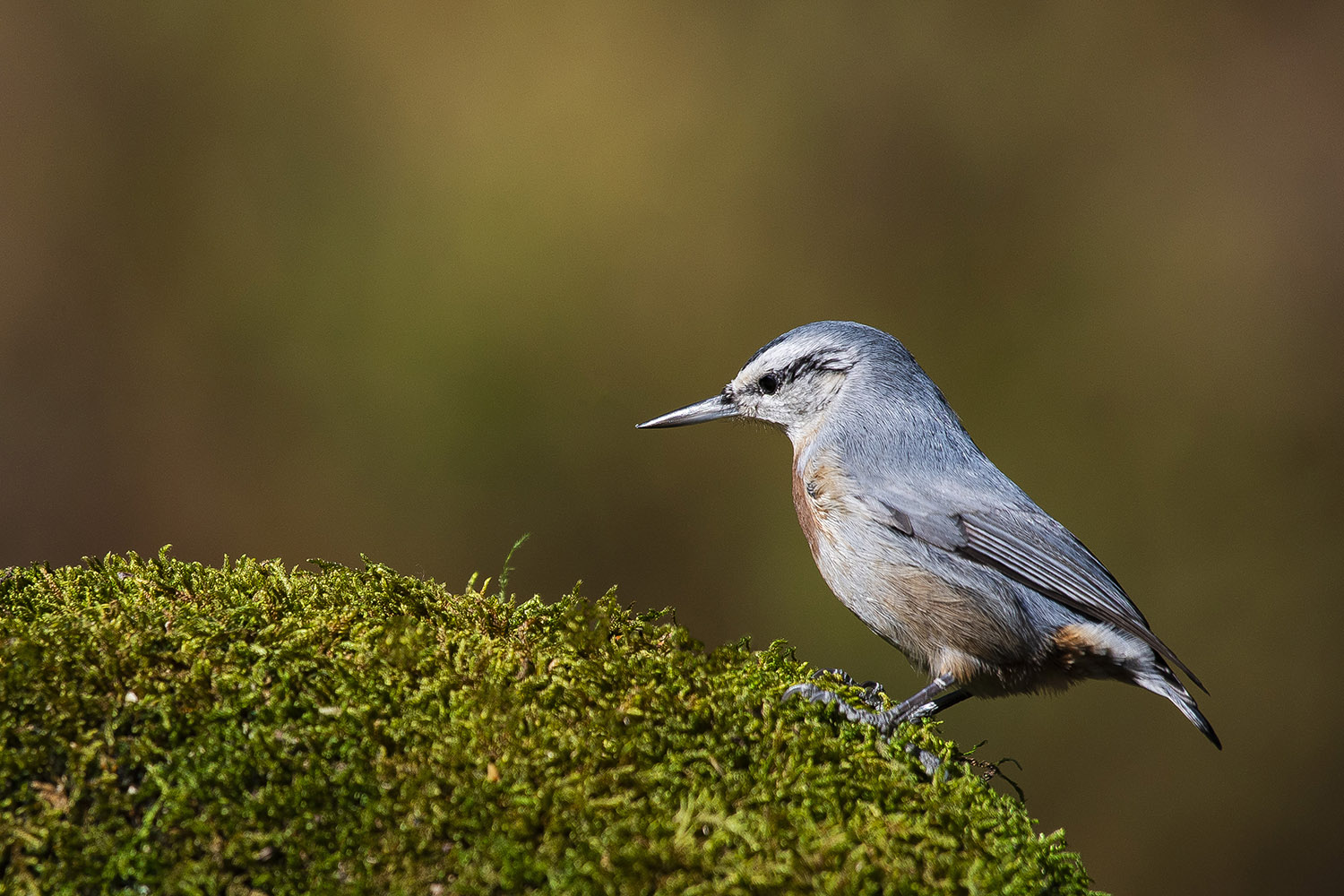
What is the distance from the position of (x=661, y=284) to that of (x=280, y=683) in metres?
4.67

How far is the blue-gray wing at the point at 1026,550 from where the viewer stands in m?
2.44

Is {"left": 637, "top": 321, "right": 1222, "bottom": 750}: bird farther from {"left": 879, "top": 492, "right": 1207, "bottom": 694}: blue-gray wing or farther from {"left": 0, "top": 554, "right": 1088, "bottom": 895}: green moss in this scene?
{"left": 0, "top": 554, "right": 1088, "bottom": 895}: green moss

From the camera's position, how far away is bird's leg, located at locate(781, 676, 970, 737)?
1.62 m

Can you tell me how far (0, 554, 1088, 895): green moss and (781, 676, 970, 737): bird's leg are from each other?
5 centimetres

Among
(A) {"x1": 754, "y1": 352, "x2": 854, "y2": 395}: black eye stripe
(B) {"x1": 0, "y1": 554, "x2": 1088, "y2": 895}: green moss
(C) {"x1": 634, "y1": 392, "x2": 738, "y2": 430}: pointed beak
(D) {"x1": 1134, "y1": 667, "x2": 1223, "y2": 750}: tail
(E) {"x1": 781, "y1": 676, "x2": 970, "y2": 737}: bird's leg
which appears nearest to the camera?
(B) {"x1": 0, "y1": 554, "x2": 1088, "y2": 895}: green moss

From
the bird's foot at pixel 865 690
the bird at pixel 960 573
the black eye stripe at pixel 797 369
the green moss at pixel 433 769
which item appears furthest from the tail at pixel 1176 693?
the black eye stripe at pixel 797 369

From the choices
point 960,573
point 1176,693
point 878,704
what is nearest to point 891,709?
point 878,704

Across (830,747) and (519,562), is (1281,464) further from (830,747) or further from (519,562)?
(830,747)

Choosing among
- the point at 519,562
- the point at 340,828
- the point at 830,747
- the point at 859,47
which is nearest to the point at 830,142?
the point at 859,47

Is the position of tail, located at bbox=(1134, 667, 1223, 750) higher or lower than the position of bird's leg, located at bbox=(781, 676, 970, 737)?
lower

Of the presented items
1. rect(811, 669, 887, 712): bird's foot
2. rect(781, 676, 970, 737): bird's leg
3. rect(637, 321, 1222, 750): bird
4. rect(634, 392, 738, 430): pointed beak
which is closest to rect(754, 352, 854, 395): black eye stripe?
rect(634, 392, 738, 430): pointed beak

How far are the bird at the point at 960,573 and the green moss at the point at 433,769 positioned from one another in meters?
0.84

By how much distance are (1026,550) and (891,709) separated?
2.55ft

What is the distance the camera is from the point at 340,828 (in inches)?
50.0
